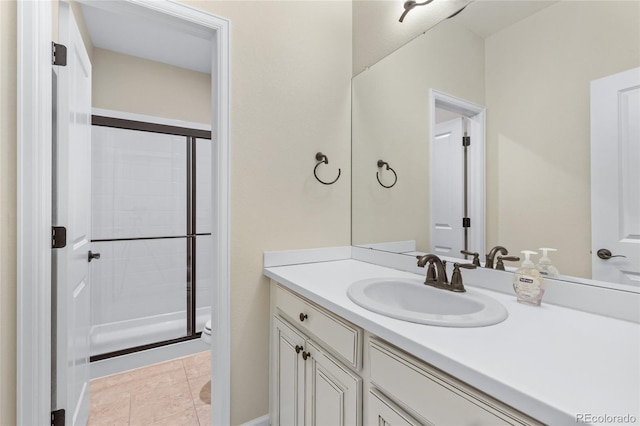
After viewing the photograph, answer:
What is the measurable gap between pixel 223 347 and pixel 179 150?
1969 millimetres

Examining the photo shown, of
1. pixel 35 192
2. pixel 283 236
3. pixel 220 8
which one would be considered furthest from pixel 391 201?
pixel 35 192

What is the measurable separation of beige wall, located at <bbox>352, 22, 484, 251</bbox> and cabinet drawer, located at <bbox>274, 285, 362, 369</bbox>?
0.63 meters

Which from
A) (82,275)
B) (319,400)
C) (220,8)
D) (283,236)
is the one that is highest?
(220,8)

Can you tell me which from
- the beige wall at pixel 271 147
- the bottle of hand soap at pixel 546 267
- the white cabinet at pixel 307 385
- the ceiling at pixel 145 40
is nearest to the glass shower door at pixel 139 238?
the ceiling at pixel 145 40

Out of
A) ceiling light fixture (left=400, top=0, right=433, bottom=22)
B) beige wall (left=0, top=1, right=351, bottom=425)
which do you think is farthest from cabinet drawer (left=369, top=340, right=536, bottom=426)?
ceiling light fixture (left=400, top=0, right=433, bottom=22)

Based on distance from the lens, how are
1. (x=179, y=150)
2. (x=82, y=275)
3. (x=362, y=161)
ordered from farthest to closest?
(x=179, y=150)
(x=362, y=161)
(x=82, y=275)

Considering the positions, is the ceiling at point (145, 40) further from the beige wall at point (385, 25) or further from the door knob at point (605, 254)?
the door knob at point (605, 254)

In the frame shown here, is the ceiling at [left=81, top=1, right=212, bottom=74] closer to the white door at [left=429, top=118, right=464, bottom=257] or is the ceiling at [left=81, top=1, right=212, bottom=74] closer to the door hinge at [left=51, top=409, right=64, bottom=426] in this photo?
the white door at [left=429, top=118, right=464, bottom=257]

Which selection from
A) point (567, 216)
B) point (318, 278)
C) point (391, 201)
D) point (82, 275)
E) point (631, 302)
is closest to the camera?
point (631, 302)

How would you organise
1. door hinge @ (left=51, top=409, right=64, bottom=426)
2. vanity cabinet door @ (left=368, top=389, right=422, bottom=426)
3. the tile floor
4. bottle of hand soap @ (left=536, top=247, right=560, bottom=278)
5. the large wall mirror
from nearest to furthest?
vanity cabinet door @ (left=368, top=389, right=422, bottom=426) → the large wall mirror → bottle of hand soap @ (left=536, top=247, right=560, bottom=278) → door hinge @ (left=51, top=409, right=64, bottom=426) → the tile floor

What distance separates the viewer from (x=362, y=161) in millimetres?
1791

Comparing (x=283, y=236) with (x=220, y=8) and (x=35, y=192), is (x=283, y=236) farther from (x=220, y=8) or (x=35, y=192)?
(x=220, y=8)

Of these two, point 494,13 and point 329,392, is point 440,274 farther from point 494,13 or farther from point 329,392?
point 494,13

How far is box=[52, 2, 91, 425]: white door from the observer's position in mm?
1211
